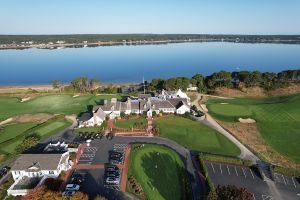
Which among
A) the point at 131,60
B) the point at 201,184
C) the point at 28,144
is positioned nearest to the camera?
the point at 201,184

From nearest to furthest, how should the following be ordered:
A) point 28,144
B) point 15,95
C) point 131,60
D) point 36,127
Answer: point 28,144, point 36,127, point 15,95, point 131,60

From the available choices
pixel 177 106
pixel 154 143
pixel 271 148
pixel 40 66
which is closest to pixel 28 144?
pixel 154 143

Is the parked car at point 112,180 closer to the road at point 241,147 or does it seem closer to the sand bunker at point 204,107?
the road at point 241,147

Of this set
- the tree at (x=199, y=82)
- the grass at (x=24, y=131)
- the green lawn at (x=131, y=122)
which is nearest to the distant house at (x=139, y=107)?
the green lawn at (x=131, y=122)

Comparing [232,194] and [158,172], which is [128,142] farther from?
[232,194]

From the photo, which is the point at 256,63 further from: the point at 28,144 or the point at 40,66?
the point at 28,144

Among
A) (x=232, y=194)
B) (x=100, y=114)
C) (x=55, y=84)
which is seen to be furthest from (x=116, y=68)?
(x=232, y=194)
